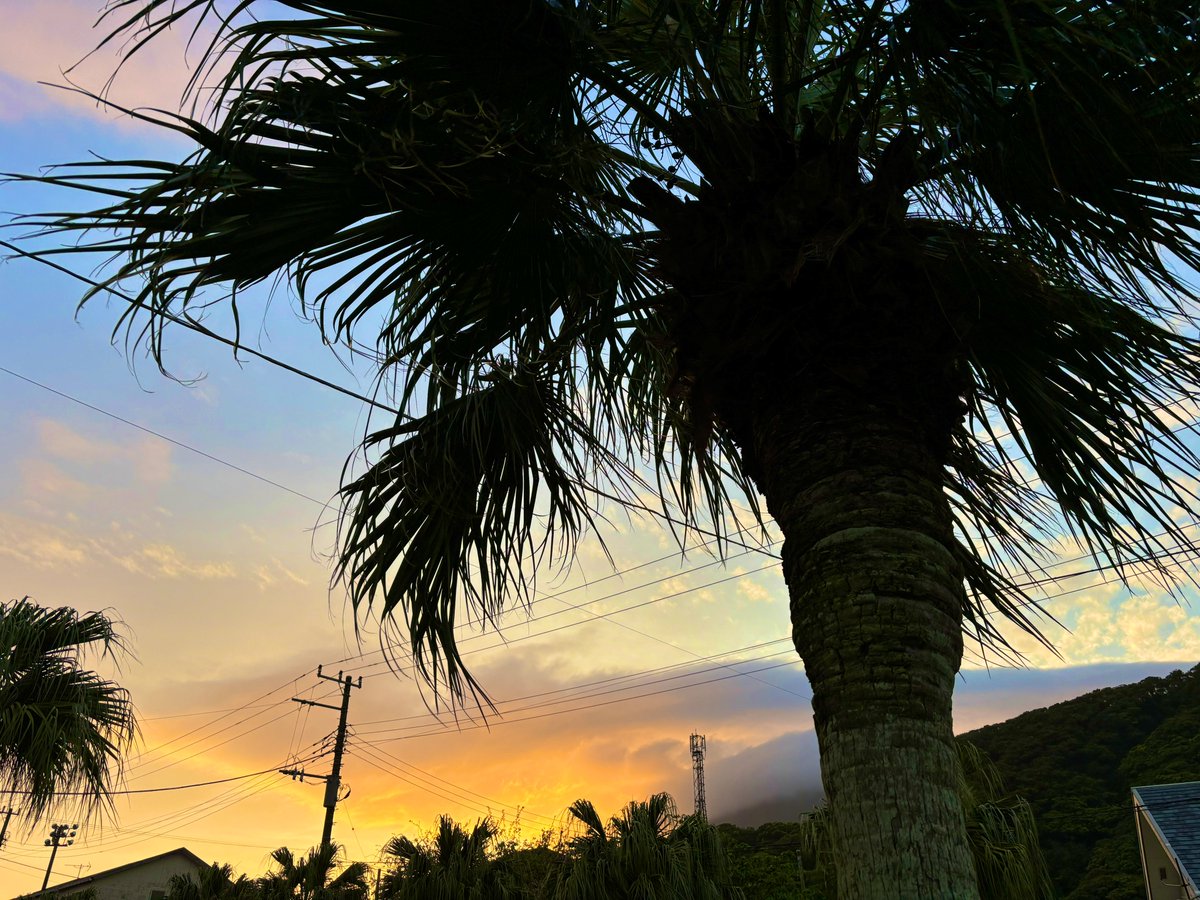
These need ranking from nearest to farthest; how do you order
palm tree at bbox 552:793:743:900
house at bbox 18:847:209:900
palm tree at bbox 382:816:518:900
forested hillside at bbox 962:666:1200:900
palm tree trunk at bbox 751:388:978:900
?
palm tree trunk at bbox 751:388:978:900, palm tree at bbox 552:793:743:900, palm tree at bbox 382:816:518:900, forested hillside at bbox 962:666:1200:900, house at bbox 18:847:209:900

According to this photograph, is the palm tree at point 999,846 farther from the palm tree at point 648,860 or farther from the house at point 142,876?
the house at point 142,876

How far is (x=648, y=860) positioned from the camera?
29.1ft

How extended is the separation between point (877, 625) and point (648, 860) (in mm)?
7241

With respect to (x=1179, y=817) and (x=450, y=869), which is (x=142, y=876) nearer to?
(x=450, y=869)

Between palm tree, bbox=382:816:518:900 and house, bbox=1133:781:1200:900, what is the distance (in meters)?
12.0

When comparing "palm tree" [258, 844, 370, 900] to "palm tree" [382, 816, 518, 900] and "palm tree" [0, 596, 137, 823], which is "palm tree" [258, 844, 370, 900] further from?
"palm tree" [0, 596, 137, 823]

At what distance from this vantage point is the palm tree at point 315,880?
50.3 feet

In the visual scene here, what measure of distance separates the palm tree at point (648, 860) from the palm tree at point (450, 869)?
2.30 metres

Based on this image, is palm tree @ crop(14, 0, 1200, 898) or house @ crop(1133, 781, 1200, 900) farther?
house @ crop(1133, 781, 1200, 900)

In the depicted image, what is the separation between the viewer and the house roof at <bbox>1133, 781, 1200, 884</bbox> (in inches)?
632

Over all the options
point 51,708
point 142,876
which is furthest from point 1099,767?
point 142,876

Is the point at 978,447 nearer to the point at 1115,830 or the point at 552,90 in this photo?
the point at 552,90

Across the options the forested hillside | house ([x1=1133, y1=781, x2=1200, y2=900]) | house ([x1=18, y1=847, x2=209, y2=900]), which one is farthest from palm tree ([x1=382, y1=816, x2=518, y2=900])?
house ([x1=18, y1=847, x2=209, y2=900])

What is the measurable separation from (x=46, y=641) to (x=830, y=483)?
8280 mm
